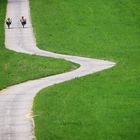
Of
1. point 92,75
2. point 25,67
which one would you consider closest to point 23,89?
point 92,75

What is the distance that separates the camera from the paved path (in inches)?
1209

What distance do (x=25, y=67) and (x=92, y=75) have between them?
296 inches

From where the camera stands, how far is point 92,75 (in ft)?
159

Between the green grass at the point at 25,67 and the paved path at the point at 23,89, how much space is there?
1112mm

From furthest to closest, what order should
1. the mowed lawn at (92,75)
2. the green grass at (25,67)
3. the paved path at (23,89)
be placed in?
the green grass at (25,67)
the paved path at (23,89)
the mowed lawn at (92,75)

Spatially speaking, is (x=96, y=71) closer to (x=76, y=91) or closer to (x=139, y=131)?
(x=76, y=91)

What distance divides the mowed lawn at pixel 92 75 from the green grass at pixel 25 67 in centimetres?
441

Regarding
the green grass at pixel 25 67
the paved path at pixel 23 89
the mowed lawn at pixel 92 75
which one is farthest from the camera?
the green grass at pixel 25 67

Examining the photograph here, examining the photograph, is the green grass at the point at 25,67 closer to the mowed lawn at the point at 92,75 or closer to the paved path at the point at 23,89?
the paved path at the point at 23,89

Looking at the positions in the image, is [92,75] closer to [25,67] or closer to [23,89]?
[23,89]

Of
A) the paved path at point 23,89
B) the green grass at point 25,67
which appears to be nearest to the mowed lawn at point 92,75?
the paved path at point 23,89

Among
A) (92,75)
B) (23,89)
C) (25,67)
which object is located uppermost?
(23,89)

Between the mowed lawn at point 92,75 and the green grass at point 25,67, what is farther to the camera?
the green grass at point 25,67

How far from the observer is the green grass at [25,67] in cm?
4837
